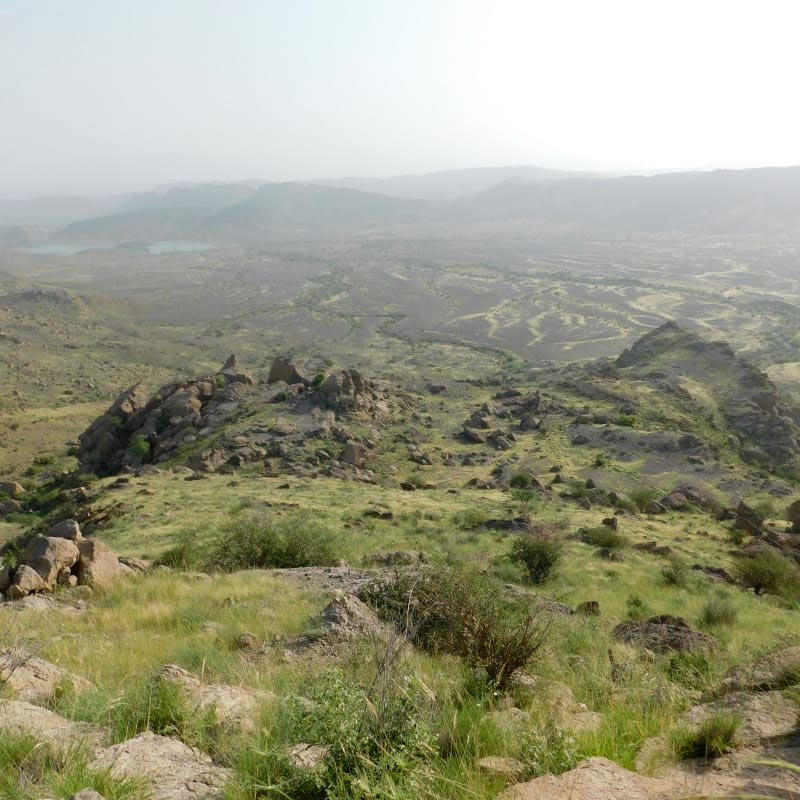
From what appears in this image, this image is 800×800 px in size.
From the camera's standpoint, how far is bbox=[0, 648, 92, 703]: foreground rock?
4.11 metres

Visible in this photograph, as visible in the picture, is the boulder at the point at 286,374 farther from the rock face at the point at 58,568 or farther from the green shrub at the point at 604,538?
the rock face at the point at 58,568

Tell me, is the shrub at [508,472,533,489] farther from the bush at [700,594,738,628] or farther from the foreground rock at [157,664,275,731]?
the foreground rock at [157,664,275,731]

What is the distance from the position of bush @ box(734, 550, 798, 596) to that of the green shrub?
3171mm

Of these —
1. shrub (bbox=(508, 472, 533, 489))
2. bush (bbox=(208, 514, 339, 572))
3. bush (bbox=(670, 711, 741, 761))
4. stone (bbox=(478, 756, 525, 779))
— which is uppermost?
stone (bbox=(478, 756, 525, 779))

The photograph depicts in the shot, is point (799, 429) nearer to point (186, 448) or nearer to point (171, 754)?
point (186, 448)

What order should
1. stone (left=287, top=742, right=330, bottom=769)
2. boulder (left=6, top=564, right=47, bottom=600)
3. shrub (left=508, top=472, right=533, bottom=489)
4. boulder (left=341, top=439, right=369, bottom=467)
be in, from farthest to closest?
boulder (left=341, top=439, right=369, bottom=467)
shrub (left=508, top=472, right=533, bottom=489)
boulder (left=6, top=564, right=47, bottom=600)
stone (left=287, top=742, right=330, bottom=769)

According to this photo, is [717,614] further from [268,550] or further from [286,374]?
[286,374]

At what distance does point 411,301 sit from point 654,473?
9919 centimetres

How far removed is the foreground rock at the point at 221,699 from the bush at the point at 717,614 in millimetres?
9801

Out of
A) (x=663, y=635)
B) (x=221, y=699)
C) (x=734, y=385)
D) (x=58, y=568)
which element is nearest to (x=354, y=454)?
(x=58, y=568)

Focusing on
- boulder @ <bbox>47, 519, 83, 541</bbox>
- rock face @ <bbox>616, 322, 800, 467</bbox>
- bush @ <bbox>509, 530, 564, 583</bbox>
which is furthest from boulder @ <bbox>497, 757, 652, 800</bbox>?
rock face @ <bbox>616, 322, 800, 467</bbox>

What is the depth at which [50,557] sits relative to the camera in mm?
9453

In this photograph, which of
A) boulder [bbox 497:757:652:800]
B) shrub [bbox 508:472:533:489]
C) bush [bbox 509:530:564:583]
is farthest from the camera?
shrub [bbox 508:472:533:489]

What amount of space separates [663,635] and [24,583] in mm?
9894
